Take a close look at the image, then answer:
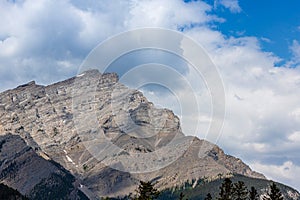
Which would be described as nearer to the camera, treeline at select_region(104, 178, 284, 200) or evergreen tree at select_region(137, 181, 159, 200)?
evergreen tree at select_region(137, 181, 159, 200)

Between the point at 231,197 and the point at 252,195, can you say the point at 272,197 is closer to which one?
the point at 252,195

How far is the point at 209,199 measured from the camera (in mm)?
114062

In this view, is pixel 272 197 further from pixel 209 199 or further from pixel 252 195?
pixel 209 199

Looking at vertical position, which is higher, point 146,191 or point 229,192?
point 229,192

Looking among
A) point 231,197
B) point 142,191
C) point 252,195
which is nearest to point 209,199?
Result: point 231,197

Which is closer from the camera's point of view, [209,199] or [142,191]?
[142,191]

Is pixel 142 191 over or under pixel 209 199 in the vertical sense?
under

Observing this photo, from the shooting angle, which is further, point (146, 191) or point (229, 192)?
point (229, 192)

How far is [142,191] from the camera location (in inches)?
3767

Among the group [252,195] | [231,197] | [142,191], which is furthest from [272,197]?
[142,191]

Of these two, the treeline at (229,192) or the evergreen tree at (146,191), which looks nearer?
the evergreen tree at (146,191)

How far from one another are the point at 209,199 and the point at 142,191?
79.8 feet

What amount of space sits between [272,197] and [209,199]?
1872 centimetres

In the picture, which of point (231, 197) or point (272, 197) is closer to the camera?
point (272, 197)
